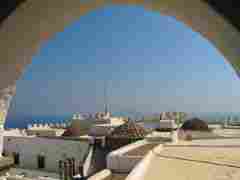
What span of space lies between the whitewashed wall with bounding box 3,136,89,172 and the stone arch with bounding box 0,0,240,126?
42.3 feet

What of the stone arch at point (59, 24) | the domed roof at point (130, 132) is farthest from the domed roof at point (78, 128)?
the stone arch at point (59, 24)

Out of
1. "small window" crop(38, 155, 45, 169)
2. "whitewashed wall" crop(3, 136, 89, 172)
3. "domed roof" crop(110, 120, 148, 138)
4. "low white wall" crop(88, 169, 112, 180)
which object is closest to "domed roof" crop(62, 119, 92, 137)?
"whitewashed wall" crop(3, 136, 89, 172)

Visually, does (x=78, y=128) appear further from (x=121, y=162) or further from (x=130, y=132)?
(x=121, y=162)

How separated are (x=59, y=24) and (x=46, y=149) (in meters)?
15.0

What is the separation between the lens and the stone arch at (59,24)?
4.45 ft

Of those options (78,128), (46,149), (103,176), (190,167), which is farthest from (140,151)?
(78,128)

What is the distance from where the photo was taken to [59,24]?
1.98 meters

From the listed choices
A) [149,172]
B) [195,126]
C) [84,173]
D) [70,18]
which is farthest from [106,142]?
[70,18]

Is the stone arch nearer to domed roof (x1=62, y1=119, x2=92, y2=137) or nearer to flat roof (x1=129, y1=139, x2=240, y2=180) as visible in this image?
flat roof (x1=129, y1=139, x2=240, y2=180)

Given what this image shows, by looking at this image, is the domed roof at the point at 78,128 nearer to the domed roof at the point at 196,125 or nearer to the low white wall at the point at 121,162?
the domed roof at the point at 196,125

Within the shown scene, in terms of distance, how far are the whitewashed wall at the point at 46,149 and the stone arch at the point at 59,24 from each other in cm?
1288

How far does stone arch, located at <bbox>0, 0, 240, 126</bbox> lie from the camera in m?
1.36

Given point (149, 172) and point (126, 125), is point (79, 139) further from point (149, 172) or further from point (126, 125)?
point (149, 172)

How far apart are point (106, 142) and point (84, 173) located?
2.43 meters
